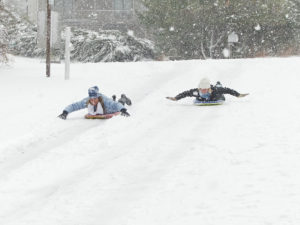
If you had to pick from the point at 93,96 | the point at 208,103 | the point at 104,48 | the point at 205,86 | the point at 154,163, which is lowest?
the point at 154,163

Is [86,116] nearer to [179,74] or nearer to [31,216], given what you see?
[31,216]

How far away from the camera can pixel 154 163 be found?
7426mm

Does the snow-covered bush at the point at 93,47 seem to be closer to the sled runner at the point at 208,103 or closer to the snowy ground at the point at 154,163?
the snowy ground at the point at 154,163

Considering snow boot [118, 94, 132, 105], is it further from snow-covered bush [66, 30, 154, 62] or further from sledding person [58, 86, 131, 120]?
snow-covered bush [66, 30, 154, 62]

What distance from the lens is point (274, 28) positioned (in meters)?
33.5

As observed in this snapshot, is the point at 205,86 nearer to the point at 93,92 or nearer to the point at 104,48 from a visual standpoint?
the point at 93,92

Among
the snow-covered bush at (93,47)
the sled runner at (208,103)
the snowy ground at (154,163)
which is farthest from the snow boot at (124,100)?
the snow-covered bush at (93,47)

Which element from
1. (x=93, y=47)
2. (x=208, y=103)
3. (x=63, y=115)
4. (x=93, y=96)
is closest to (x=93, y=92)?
(x=93, y=96)

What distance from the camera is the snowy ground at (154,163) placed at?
549cm

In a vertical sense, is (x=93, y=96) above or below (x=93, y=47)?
below

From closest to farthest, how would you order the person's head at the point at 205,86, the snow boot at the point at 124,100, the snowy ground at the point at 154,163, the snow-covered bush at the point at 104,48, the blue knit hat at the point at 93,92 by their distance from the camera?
the snowy ground at the point at 154,163 < the blue knit hat at the point at 93,92 < the snow boot at the point at 124,100 < the person's head at the point at 205,86 < the snow-covered bush at the point at 104,48

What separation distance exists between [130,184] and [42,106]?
23.7 ft

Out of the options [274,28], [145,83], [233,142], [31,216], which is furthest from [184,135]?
[274,28]

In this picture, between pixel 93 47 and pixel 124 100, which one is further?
pixel 93 47
